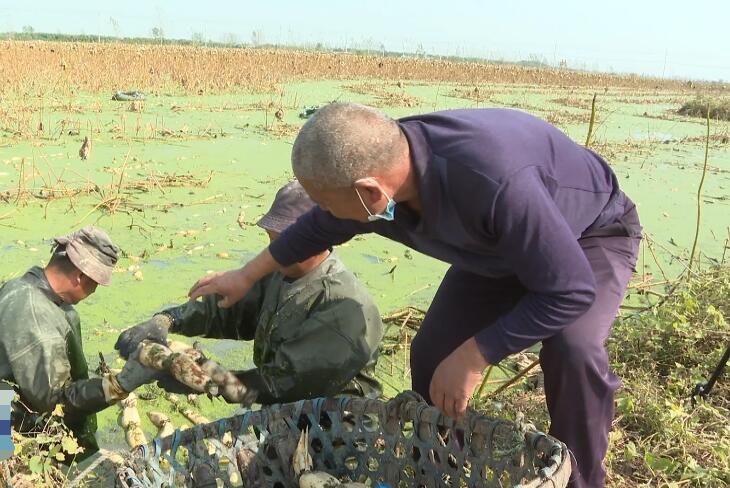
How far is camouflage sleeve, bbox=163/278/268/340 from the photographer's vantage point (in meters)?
2.44

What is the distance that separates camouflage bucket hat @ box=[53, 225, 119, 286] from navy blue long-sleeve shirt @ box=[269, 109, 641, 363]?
3.86 feet

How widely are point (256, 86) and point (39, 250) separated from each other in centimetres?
1075

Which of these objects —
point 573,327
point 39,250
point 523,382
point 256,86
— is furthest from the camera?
point 256,86

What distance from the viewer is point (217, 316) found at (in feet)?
8.16

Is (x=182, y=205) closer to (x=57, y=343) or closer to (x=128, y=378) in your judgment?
(x=57, y=343)

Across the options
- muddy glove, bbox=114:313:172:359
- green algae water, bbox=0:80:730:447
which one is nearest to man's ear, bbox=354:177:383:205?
muddy glove, bbox=114:313:172:359

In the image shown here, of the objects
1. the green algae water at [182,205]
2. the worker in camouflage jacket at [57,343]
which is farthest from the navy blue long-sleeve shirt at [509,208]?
the green algae water at [182,205]

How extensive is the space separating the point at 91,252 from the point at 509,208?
1.58 meters

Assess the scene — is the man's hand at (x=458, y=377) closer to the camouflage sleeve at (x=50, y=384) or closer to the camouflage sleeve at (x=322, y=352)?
the camouflage sleeve at (x=322, y=352)

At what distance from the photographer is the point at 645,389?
2.51m

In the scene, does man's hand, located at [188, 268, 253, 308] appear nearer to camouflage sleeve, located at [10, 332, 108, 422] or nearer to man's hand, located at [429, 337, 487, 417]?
camouflage sleeve, located at [10, 332, 108, 422]

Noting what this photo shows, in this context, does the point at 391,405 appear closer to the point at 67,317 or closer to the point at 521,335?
the point at 521,335

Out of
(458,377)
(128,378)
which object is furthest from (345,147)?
(128,378)

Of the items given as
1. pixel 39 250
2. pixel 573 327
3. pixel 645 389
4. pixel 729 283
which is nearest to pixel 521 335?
pixel 573 327
